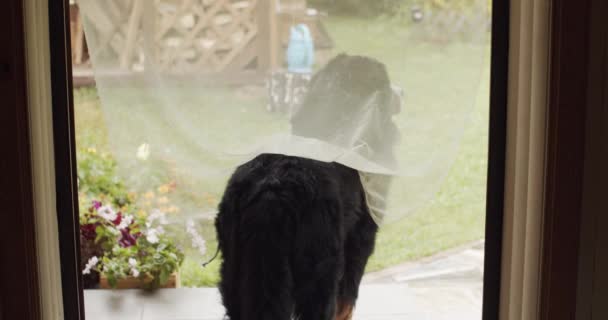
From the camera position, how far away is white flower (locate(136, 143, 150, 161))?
1448mm

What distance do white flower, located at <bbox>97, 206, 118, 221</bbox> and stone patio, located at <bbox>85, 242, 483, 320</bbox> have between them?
357 mm

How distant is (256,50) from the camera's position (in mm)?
1395

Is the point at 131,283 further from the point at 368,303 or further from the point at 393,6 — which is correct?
the point at 393,6

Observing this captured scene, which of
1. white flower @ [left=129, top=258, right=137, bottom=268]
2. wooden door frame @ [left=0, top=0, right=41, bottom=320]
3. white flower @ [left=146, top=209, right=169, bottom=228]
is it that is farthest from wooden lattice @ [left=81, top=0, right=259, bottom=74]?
white flower @ [left=129, top=258, right=137, bottom=268]

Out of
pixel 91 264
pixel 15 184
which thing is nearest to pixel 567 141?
pixel 15 184

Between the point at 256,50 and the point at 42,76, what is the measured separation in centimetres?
46

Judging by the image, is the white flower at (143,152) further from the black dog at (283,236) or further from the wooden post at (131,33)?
the black dog at (283,236)

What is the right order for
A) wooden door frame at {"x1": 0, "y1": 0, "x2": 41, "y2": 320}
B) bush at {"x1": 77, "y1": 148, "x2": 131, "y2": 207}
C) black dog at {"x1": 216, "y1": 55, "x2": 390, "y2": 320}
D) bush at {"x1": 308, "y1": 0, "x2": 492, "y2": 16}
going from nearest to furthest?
1. wooden door frame at {"x1": 0, "y1": 0, "x2": 41, "y2": 320}
2. bush at {"x1": 308, "y1": 0, "x2": 492, "y2": 16}
3. black dog at {"x1": 216, "y1": 55, "x2": 390, "y2": 320}
4. bush at {"x1": 77, "y1": 148, "x2": 131, "y2": 207}

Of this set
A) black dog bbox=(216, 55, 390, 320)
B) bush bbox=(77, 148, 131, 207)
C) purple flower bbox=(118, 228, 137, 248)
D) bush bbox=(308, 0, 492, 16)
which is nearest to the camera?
bush bbox=(308, 0, 492, 16)

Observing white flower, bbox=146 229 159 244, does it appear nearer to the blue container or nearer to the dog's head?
the dog's head

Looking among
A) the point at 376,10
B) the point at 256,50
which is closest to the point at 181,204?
the point at 256,50

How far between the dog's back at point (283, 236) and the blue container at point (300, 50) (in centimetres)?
38

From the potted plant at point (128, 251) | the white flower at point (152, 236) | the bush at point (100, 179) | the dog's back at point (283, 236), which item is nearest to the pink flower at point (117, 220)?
the potted plant at point (128, 251)

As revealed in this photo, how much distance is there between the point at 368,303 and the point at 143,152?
4.93 feet
